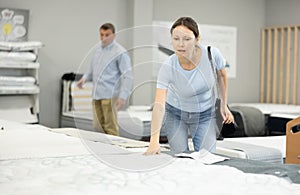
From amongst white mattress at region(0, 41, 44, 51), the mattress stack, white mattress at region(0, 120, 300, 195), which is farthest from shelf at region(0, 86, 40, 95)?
white mattress at region(0, 120, 300, 195)

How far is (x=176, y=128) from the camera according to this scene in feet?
7.75

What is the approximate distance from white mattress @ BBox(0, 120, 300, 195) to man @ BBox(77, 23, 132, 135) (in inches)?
10.5

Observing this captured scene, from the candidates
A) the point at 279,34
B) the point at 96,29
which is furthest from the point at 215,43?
the point at 96,29

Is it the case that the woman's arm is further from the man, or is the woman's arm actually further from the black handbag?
the black handbag

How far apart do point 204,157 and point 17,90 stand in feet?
11.0

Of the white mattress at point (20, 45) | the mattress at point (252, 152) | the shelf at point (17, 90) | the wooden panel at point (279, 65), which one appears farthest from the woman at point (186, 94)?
the wooden panel at point (279, 65)

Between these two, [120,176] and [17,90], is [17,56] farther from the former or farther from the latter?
[120,176]

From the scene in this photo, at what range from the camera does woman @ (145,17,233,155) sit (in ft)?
6.66

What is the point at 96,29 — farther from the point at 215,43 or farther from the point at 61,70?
the point at 215,43

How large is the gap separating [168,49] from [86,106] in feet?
4.57

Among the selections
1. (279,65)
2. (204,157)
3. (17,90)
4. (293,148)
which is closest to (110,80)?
(204,157)

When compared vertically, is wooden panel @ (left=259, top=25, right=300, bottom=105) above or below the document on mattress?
above

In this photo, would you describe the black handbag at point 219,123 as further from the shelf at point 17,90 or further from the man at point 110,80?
the shelf at point 17,90

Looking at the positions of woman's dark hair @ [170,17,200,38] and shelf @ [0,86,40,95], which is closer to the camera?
woman's dark hair @ [170,17,200,38]
